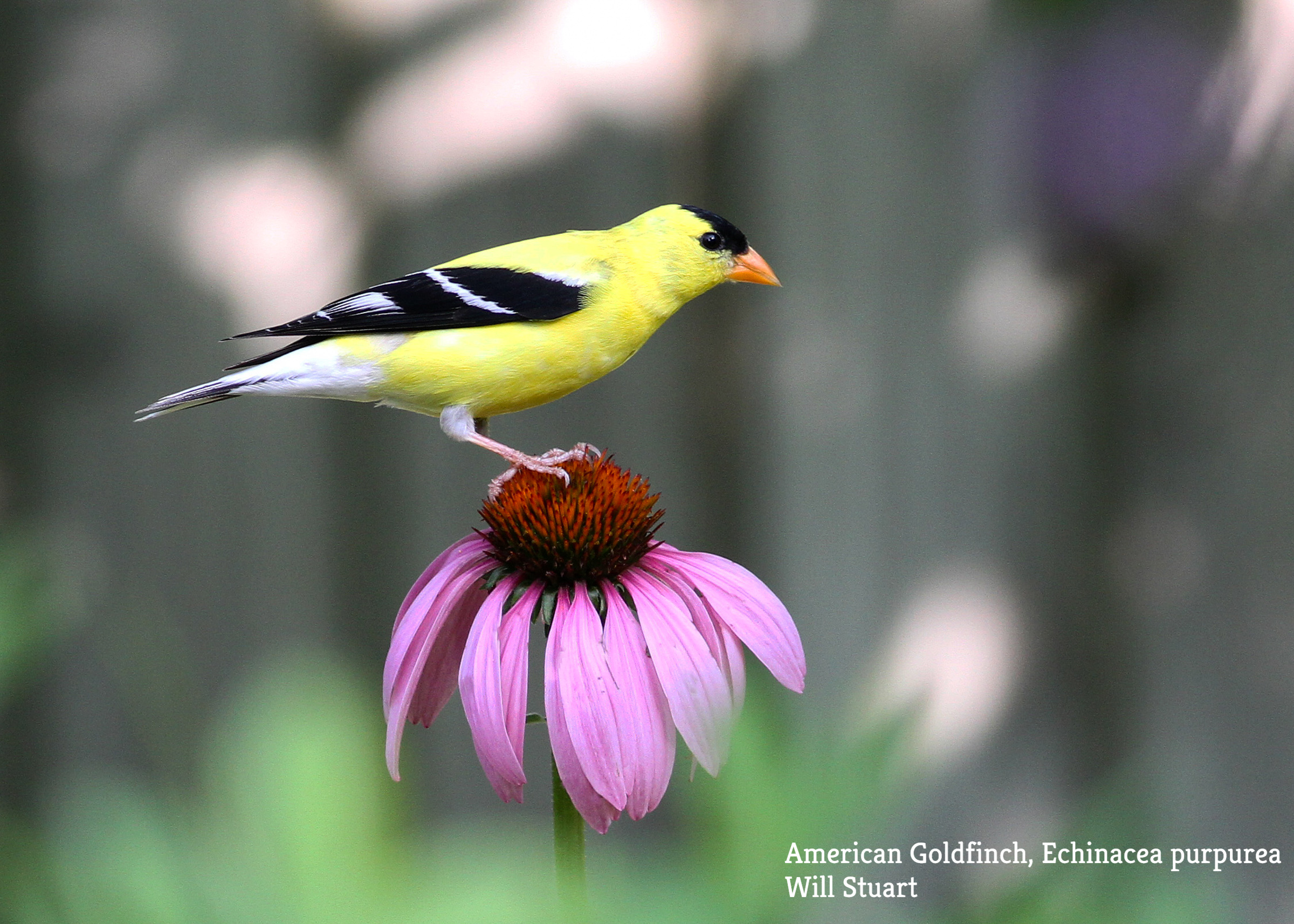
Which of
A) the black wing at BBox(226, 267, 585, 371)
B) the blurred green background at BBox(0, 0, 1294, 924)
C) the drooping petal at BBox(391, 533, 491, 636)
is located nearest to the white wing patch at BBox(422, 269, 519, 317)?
the black wing at BBox(226, 267, 585, 371)

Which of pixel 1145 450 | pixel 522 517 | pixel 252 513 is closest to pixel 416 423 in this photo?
pixel 252 513

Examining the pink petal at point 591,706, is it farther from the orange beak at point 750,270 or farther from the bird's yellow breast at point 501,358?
the orange beak at point 750,270

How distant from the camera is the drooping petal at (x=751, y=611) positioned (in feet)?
1.42

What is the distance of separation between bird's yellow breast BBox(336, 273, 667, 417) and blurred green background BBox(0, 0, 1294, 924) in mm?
577

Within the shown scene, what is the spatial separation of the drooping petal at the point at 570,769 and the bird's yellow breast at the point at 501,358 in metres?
0.19

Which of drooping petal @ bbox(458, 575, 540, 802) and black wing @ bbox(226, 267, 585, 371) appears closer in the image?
drooping petal @ bbox(458, 575, 540, 802)

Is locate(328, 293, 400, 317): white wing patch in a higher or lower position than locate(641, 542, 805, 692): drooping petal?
higher

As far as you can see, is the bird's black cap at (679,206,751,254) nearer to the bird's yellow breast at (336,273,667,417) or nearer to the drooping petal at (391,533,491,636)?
the bird's yellow breast at (336,273,667,417)

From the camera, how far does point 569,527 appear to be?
46cm

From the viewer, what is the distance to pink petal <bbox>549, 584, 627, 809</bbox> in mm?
378

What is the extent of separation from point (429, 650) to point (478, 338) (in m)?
0.17

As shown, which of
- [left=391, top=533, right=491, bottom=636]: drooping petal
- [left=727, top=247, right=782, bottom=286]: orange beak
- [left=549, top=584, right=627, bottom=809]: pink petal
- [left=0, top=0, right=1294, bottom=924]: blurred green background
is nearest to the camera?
[left=549, top=584, right=627, bottom=809]: pink petal

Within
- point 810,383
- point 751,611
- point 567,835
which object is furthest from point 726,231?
point 810,383

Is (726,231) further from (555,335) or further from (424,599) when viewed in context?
(424,599)
